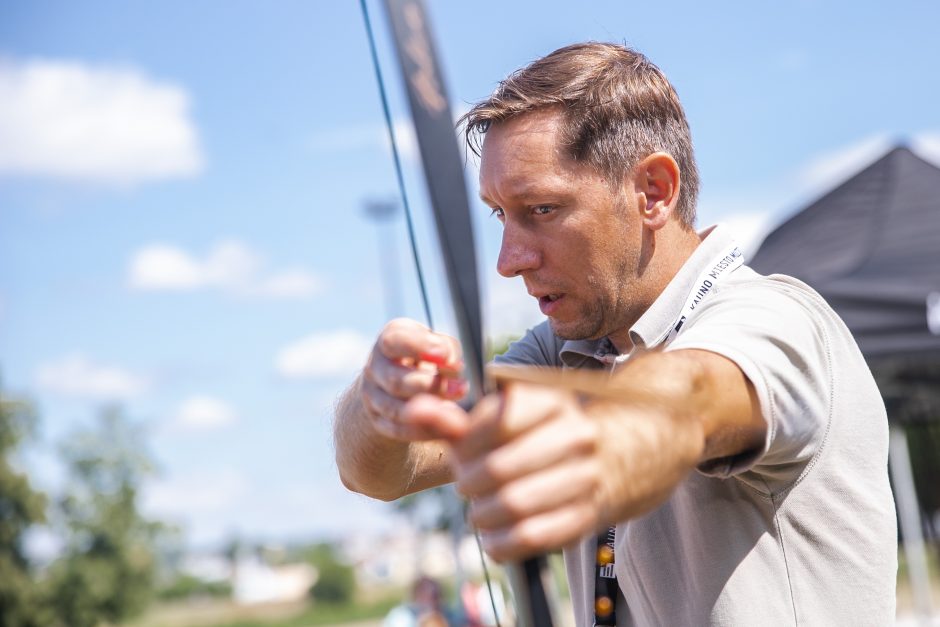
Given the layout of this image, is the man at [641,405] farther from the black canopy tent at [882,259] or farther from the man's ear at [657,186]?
the black canopy tent at [882,259]

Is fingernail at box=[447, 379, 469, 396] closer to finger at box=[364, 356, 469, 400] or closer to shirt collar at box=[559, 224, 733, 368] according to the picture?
finger at box=[364, 356, 469, 400]

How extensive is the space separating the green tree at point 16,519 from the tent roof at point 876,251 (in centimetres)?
3775

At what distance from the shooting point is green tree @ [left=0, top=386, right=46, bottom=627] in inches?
1531

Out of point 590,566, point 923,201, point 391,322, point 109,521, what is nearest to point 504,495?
point 391,322

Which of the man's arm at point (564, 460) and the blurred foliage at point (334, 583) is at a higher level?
the man's arm at point (564, 460)

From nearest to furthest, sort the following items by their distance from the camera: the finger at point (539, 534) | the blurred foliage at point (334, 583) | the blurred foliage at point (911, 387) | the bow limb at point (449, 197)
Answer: the finger at point (539, 534)
the bow limb at point (449, 197)
the blurred foliage at point (911, 387)
the blurred foliage at point (334, 583)

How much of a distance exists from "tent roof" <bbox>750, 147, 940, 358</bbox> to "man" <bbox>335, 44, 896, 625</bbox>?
3352 millimetres

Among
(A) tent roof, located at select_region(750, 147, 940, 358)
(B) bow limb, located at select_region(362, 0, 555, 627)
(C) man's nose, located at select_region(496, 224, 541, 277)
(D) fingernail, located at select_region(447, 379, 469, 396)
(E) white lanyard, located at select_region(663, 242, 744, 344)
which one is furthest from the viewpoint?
(A) tent roof, located at select_region(750, 147, 940, 358)

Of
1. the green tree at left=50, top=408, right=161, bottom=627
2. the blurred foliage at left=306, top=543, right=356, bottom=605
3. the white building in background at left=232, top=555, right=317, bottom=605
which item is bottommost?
the white building in background at left=232, top=555, right=317, bottom=605

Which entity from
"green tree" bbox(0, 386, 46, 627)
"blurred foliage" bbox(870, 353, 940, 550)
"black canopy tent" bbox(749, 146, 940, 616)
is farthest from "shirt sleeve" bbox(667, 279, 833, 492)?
"green tree" bbox(0, 386, 46, 627)

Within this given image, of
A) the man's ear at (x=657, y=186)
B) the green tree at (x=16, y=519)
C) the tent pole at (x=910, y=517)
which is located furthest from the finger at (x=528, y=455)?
the green tree at (x=16, y=519)

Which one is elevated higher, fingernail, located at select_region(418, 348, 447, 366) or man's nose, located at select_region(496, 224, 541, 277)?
man's nose, located at select_region(496, 224, 541, 277)

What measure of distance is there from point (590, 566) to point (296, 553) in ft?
330

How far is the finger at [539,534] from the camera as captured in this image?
1097 mm
